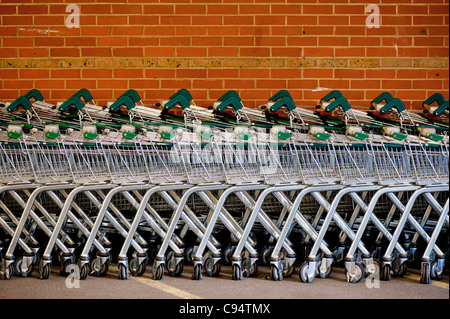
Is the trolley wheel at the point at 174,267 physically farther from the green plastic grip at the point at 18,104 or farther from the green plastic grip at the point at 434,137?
the green plastic grip at the point at 434,137

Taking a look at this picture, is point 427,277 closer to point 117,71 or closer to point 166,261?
point 166,261

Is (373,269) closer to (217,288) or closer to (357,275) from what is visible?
(357,275)

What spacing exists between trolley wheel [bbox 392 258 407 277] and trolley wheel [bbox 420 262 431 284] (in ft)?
0.71

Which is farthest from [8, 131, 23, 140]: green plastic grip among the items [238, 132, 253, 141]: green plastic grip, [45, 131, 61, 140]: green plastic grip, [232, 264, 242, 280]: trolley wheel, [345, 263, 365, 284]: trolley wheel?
[345, 263, 365, 284]: trolley wheel

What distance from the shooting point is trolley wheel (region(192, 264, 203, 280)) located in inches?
184

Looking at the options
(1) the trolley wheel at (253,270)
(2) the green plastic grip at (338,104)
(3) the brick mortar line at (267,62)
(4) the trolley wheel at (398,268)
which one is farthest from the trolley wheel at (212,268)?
(3) the brick mortar line at (267,62)

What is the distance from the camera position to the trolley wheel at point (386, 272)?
4617 millimetres

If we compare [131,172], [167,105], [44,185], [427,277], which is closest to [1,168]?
[44,185]

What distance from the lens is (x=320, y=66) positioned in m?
6.42

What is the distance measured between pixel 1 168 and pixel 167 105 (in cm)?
130

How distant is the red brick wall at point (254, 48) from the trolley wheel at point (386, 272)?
7.31 ft

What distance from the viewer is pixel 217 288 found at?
4.49 m

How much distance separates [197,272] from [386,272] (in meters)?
1.33

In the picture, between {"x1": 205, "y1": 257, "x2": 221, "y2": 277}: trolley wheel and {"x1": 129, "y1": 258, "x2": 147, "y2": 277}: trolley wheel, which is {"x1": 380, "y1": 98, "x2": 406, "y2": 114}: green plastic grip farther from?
{"x1": 129, "y1": 258, "x2": 147, "y2": 277}: trolley wheel
